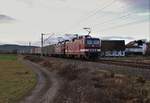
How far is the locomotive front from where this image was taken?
51.5 metres

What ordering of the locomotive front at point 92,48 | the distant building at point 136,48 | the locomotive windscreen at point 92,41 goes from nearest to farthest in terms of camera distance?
1. the locomotive front at point 92,48
2. the locomotive windscreen at point 92,41
3. the distant building at point 136,48

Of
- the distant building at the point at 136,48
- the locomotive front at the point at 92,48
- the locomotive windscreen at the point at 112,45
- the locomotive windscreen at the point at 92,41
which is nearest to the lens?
the locomotive front at the point at 92,48

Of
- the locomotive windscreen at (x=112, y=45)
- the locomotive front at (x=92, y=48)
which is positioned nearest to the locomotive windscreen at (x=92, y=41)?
the locomotive front at (x=92, y=48)

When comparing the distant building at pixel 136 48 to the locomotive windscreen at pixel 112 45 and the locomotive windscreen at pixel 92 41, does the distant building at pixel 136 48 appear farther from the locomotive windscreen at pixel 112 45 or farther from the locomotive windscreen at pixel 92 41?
the locomotive windscreen at pixel 92 41

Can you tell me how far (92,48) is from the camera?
51.9 metres

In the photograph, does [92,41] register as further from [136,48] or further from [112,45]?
[136,48]

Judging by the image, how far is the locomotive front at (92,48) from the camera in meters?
51.5

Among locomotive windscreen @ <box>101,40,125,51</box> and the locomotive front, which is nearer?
the locomotive front

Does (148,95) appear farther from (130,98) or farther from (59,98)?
(59,98)

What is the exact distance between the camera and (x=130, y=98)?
→ 15.3 m

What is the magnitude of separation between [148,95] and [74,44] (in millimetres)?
44923

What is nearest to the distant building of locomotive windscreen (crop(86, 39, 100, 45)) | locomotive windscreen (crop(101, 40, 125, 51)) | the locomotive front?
locomotive windscreen (crop(101, 40, 125, 51))

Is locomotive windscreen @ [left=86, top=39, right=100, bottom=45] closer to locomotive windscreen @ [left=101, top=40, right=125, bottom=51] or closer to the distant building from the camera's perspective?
locomotive windscreen @ [left=101, top=40, right=125, bottom=51]

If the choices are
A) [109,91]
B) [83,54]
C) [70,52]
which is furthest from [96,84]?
[70,52]
